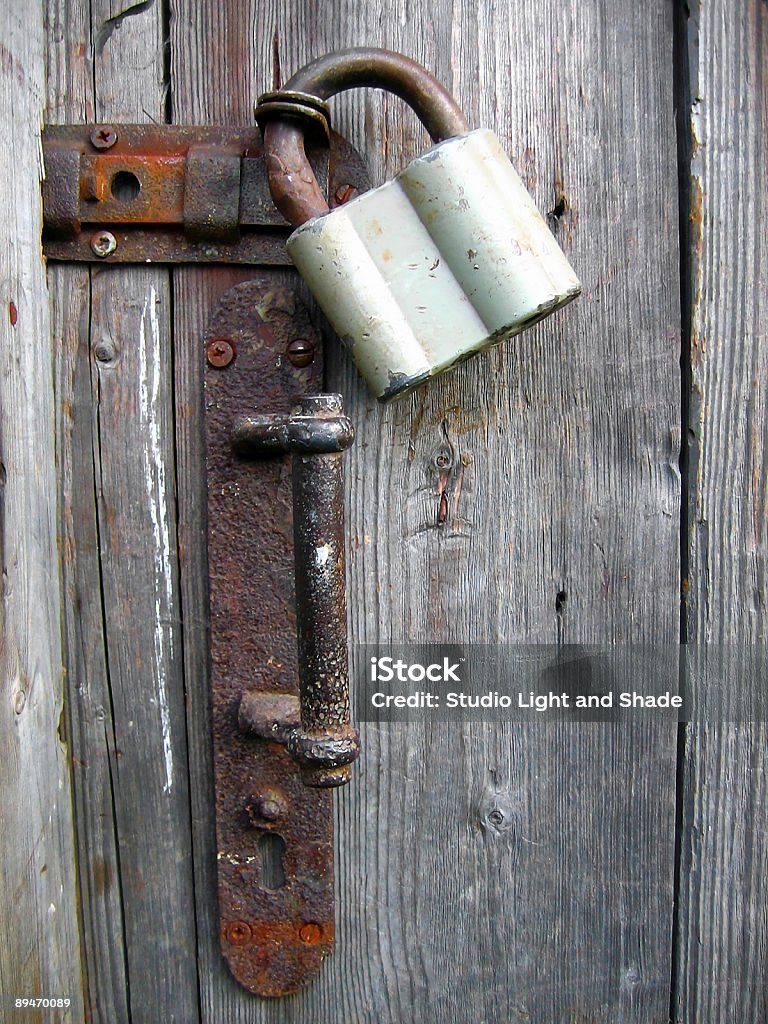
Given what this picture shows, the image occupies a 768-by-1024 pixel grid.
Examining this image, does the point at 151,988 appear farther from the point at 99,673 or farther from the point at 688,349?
the point at 688,349

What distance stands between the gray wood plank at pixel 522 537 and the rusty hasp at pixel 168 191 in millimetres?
39

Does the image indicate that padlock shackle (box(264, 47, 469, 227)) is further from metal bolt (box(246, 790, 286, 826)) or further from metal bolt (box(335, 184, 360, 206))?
metal bolt (box(246, 790, 286, 826))

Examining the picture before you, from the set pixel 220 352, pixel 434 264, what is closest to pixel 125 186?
pixel 220 352

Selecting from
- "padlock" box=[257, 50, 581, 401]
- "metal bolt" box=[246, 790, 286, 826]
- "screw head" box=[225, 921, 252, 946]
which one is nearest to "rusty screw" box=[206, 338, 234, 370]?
"padlock" box=[257, 50, 581, 401]

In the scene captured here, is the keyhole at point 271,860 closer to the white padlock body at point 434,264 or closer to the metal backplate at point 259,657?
the metal backplate at point 259,657

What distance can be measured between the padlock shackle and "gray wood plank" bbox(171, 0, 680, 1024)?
0.07 metres

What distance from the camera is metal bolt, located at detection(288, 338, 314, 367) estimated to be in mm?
573

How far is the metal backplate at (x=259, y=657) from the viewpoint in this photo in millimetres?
578

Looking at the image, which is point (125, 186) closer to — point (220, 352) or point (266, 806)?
point (220, 352)

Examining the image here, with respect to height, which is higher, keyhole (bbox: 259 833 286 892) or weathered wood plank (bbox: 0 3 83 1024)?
weathered wood plank (bbox: 0 3 83 1024)

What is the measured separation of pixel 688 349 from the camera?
0.61 meters

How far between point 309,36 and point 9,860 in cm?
65

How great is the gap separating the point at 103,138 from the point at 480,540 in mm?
436

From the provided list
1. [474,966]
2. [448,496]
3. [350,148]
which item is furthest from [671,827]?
[350,148]
